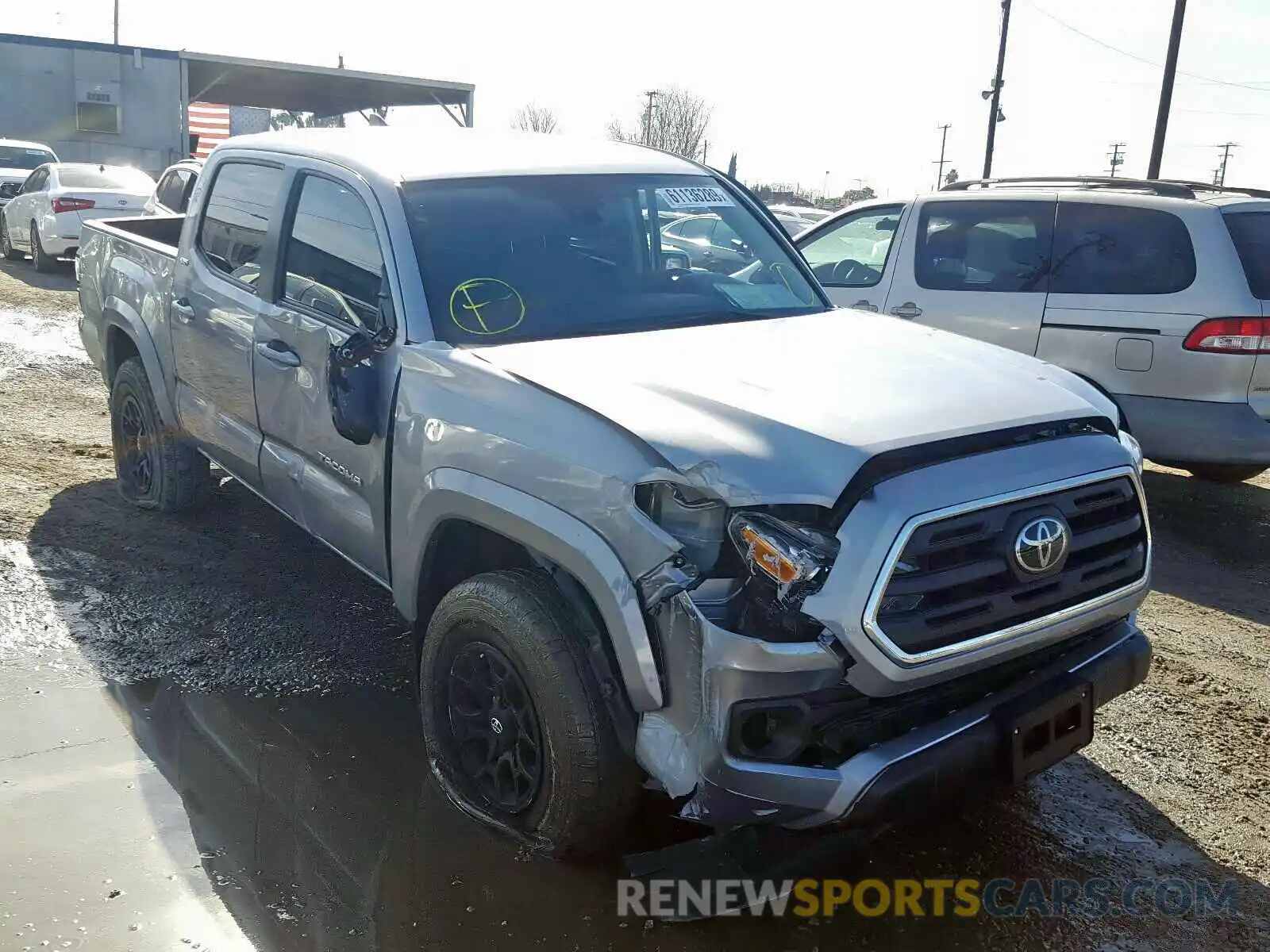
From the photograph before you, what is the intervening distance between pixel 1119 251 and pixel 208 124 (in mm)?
38058

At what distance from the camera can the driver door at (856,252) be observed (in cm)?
739

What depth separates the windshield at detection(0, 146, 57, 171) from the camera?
1941 centimetres

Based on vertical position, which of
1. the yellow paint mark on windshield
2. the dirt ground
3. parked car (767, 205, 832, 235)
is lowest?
the dirt ground

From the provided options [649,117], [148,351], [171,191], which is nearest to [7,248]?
[171,191]

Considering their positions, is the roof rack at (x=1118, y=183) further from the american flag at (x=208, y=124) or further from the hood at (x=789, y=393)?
the american flag at (x=208, y=124)

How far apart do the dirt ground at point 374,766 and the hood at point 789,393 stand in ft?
3.92

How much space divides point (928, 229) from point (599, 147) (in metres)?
3.46

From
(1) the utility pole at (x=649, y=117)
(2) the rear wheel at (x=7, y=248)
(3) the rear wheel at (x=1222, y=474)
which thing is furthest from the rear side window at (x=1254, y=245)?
(1) the utility pole at (x=649, y=117)

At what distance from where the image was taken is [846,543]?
2.50 metres

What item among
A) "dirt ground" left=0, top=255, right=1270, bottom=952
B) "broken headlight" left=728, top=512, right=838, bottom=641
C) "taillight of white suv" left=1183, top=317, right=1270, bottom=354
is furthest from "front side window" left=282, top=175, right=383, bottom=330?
"taillight of white suv" left=1183, top=317, right=1270, bottom=354

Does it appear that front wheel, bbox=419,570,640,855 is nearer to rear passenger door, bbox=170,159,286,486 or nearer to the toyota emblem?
the toyota emblem

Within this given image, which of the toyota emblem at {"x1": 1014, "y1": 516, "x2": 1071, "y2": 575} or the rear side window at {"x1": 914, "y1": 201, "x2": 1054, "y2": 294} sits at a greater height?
the rear side window at {"x1": 914, "y1": 201, "x2": 1054, "y2": 294}

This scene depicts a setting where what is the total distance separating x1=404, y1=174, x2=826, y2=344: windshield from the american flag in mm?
36466

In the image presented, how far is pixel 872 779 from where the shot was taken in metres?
2.50
